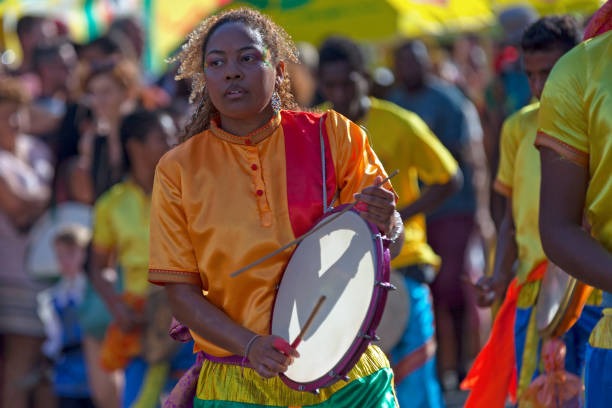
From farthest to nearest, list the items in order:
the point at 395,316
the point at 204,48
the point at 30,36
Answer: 1. the point at 30,36
2. the point at 395,316
3. the point at 204,48

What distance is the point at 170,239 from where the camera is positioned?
3.51 m

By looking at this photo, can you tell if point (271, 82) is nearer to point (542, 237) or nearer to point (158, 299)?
point (542, 237)

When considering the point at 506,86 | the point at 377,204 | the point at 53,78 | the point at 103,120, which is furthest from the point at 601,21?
the point at 53,78

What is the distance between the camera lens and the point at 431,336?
594 centimetres

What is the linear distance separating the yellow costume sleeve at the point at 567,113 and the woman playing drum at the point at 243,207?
705 millimetres

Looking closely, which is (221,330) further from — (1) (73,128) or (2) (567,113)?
(1) (73,128)

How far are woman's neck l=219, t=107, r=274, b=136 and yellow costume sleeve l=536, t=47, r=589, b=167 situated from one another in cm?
101

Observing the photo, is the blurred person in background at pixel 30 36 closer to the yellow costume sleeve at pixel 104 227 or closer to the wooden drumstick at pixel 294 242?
the yellow costume sleeve at pixel 104 227

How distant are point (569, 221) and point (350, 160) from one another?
0.85 m

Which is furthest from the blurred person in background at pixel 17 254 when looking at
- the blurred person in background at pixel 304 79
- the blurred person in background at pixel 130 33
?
the blurred person in background at pixel 130 33

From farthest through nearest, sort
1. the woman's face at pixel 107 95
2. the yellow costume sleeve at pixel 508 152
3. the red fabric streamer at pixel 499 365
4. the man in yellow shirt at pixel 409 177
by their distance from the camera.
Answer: the woman's face at pixel 107 95 → the man in yellow shirt at pixel 409 177 → the yellow costume sleeve at pixel 508 152 → the red fabric streamer at pixel 499 365

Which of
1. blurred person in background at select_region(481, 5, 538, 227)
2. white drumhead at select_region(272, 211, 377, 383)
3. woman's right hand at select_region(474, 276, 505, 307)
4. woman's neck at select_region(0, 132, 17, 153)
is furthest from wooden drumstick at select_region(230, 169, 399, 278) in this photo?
blurred person in background at select_region(481, 5, 538, 227)

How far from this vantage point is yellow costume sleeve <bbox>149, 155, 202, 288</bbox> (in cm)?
351

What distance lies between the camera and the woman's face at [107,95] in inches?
318
